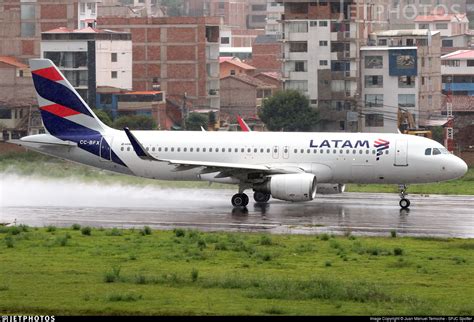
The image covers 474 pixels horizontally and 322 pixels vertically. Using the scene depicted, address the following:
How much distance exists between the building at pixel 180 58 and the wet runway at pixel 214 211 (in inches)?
2625

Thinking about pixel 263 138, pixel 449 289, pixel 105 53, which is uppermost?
pixel 105 53

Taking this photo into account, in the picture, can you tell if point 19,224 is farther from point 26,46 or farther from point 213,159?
point 26,46

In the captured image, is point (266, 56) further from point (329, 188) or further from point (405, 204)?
point (405, 204)

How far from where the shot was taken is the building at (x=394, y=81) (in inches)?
3885

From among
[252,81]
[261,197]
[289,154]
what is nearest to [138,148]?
[261,197]

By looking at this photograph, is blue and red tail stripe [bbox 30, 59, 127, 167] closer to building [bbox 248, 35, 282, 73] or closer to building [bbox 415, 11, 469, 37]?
building [bbox 248, 35, 282, 73]

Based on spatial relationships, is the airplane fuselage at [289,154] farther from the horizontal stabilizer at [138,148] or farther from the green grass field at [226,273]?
the green grass field at [226,273]

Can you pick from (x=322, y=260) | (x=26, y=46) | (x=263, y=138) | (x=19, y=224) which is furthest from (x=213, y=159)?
(x=26, y=46)

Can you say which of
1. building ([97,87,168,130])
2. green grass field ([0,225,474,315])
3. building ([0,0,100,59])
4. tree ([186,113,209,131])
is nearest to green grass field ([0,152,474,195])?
green grass field ([0,225,474,315])

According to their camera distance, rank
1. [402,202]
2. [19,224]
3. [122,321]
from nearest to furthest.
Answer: [122,321]
[19,224]
[402,202]

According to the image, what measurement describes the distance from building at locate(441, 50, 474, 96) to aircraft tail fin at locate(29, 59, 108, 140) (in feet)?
286

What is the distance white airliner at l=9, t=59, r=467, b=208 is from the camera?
145 feet

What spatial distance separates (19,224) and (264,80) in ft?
329

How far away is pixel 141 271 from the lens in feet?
90.0
